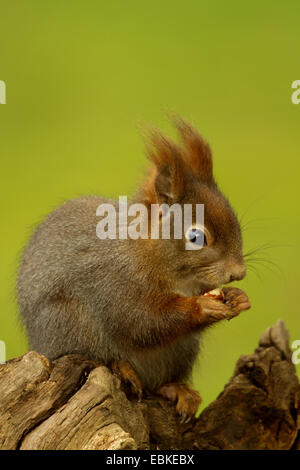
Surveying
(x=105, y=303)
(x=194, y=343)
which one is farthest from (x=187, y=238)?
(x=194, y=343)

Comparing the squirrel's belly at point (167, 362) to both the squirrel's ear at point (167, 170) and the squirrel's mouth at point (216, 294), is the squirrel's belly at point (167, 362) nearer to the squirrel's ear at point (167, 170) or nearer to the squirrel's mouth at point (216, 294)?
the squirrel's mouth at point (216, 294)

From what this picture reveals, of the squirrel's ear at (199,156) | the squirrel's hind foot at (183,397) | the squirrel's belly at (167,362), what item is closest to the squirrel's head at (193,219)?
the squirrel's ear at (199,156)

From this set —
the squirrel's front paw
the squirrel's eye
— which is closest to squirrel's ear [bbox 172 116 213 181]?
the squirrel's eye

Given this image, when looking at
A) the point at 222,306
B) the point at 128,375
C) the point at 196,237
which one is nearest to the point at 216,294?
the point at 222,306

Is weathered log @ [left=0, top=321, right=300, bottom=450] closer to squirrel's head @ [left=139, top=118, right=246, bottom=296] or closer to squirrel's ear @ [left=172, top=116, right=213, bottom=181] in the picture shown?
squirrel's head @ [left=139, top=118, right=246, bottom=296]

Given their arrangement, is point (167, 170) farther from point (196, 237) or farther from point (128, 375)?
point (128, 375)
